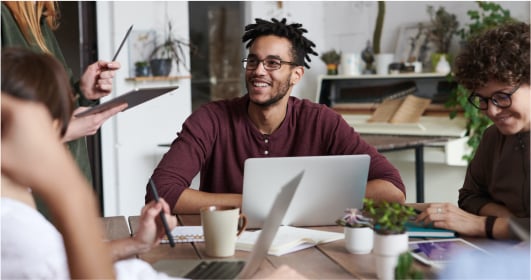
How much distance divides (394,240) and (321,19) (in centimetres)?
440

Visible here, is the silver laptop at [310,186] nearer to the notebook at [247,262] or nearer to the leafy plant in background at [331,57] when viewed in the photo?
the notebook at [247,262]

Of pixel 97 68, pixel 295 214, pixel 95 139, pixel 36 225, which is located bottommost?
pixel 95 139

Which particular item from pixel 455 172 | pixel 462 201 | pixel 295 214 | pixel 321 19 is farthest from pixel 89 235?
pixel 321 19

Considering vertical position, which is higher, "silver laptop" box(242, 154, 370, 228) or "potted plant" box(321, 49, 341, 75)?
"potted plant" box(321, 49, 341, 75)

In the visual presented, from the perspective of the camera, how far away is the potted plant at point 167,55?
4.69 metres

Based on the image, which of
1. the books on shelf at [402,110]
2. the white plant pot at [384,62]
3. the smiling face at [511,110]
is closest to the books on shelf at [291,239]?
the smiling face at [511,110]

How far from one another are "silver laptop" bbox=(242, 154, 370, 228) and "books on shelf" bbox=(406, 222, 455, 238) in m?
0.18

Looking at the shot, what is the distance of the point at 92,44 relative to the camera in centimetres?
455

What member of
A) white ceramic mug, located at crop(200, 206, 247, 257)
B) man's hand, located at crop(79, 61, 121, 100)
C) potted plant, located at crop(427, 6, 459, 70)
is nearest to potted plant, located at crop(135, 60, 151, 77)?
potted plant, located at crop(427, 6, 459, 70)

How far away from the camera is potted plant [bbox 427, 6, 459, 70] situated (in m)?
4.71

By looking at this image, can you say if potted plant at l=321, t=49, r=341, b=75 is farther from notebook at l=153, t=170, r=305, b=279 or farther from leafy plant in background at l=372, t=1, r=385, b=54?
notebook at l=153, t=170, r=305, b=279

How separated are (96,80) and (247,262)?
1.10 metres

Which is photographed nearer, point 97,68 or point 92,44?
point 97,68

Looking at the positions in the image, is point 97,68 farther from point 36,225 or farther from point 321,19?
point 321,19
